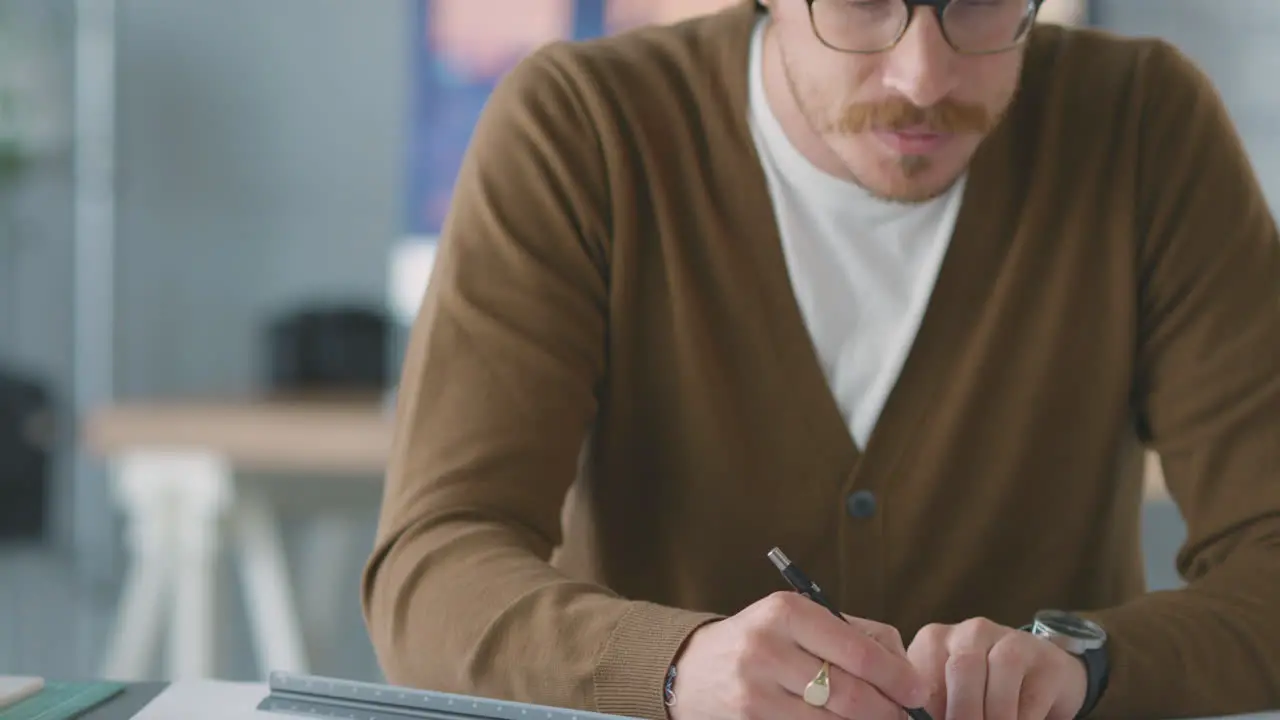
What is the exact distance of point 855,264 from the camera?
1188mm

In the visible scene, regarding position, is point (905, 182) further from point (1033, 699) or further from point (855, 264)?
point (1033, 699)

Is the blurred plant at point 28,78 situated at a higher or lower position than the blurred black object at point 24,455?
higher

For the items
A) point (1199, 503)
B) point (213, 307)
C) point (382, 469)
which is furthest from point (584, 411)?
point (213, 307)

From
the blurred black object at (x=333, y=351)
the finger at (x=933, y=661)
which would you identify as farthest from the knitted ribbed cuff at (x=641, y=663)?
the blurred black object at (x=333, y=351)

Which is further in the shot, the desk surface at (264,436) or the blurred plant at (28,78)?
the blurred plant at (28,78)

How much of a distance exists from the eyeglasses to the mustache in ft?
0.12

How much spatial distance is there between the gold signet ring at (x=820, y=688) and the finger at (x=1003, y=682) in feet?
0.35

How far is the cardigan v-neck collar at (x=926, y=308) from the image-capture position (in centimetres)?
115

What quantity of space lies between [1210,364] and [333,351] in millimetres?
1937

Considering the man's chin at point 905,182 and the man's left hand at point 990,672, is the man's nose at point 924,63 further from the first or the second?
the man's left hand at point 990,672

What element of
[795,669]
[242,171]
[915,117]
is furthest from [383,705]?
[242,171]

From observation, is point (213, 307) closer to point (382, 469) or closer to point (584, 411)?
point (382, 469)

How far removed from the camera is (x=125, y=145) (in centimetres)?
331

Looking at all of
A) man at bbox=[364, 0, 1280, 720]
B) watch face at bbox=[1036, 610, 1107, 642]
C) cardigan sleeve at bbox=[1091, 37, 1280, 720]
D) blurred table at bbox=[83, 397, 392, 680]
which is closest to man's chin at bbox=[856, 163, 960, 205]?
man at bbox=[364, 0, 1280, 720]
